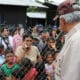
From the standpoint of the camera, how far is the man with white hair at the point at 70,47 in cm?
320

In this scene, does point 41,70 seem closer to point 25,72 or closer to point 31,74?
point 31,74

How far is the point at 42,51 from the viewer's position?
10984 mm

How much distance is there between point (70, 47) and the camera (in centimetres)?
325

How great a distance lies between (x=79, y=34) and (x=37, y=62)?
622 centimetres

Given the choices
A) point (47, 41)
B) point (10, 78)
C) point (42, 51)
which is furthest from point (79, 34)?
point (47, 41)

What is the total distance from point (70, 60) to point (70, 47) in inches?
3.8

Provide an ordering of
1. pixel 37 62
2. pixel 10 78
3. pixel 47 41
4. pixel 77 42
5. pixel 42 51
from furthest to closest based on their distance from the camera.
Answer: pixel 47 41 → pixel 42 51 → pixel 37 62 → pixel 10 78 → pixel 77 42

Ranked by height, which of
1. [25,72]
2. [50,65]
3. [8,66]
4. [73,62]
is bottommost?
[50,65]

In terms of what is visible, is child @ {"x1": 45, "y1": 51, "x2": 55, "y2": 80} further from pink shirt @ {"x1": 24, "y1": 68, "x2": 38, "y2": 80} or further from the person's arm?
the person's arm

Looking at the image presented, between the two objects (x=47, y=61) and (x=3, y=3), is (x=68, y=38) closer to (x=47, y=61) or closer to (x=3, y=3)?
(x=47, y=61)

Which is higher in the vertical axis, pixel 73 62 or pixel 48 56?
pixel 73 62

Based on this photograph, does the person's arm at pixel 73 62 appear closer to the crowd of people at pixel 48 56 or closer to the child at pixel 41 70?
the crowd of people at pixel 48 56

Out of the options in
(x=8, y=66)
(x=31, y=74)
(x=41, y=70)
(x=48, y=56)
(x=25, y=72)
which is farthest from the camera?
(x=48, y=56)

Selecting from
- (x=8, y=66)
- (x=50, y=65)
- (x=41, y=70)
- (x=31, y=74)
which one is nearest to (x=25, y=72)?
(x=31, y=74)
